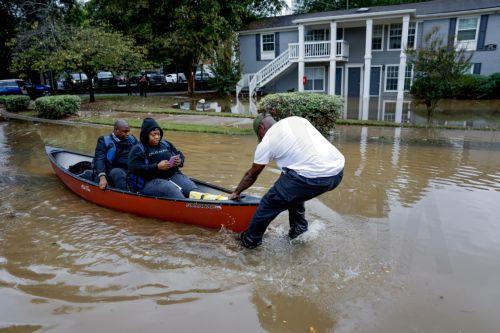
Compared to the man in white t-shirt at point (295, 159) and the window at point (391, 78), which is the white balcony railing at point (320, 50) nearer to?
the window at point (391, 78)

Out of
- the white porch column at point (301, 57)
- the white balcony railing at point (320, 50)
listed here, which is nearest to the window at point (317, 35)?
the white balcony railing at point (320, 50)

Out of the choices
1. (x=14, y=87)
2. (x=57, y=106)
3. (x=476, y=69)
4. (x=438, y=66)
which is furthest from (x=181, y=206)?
(x=14, y=87)

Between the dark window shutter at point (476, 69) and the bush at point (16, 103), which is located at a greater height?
the dark window shutter at point (476, 69)

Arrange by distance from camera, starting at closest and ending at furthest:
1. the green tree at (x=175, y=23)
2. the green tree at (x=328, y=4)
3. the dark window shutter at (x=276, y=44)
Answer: the green tree at (x=175, y=23) → the dark window shutter at (x=276, y=44) → the green tree at (x=328, y=4)

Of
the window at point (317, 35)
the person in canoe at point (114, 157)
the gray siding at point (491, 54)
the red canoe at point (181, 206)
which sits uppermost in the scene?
the window at point (317, 35)

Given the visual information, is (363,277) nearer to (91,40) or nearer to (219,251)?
(219,251)

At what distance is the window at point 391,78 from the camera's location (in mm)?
25864

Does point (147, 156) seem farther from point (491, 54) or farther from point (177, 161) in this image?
point (491, 54)

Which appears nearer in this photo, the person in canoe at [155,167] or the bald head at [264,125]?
the bald head at [264,125]

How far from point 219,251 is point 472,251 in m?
3.29

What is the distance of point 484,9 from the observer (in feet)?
74.5

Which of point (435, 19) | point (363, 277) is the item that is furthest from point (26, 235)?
point (435, 19)

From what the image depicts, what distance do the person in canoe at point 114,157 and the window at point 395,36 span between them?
74.1ft

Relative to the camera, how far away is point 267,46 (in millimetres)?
28859
